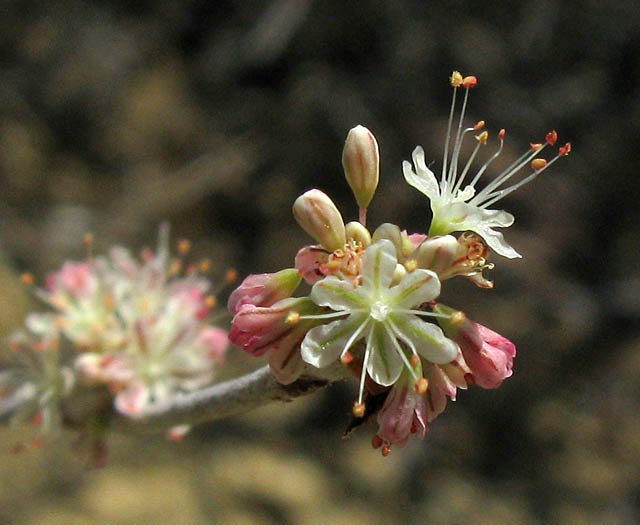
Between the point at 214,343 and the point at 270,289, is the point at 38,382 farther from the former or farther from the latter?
the point at 270,289

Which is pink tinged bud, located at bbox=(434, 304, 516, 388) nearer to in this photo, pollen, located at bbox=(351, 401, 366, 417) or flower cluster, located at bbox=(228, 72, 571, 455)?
flower cluster, located at bbox=(228, 72, 571, 455)

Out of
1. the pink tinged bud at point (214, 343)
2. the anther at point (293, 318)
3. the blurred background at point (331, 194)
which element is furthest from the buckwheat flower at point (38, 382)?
the blurred background at point (331, 194)

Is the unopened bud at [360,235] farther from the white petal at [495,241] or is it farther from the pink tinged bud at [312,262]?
the white petal at [495,241]

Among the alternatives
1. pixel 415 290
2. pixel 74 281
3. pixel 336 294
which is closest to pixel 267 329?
pixel 336 294

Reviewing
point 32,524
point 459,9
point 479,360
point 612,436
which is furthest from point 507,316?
point 479,360

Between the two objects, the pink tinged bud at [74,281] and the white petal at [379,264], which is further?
the pink tinged bud at [74,281]

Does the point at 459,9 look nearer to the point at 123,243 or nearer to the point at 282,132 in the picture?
the point at 282,132
